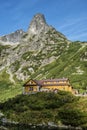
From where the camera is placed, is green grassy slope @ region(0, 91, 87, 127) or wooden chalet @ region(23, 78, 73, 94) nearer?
green grassy slope @ region(0, 91, 87, 127)

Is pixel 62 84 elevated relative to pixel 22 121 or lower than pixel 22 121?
elevated

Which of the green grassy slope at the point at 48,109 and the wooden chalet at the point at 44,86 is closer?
the green grassy slope at the point at 48,109

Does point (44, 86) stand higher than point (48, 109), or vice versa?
point (44, 86)

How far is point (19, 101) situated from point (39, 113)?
21203 millimetres

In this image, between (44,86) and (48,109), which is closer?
(48,109)

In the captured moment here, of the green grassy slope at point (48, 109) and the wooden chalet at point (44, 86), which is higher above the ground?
the wooden chalet at point (44, 86)

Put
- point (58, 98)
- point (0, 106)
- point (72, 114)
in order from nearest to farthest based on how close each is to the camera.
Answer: point (72, 114)
point (58, 98)
point (0, 106)

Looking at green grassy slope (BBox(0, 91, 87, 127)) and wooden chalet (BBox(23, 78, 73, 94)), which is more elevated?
wooden chalet (BBox(23, 78, 73, 94))

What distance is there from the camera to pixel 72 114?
130m

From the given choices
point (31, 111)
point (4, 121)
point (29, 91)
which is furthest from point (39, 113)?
point (29, 91)

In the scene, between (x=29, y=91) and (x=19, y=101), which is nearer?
(x=19, y=101)

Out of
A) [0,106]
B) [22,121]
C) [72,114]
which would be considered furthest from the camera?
[0,106]

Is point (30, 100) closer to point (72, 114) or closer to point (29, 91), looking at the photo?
point (29, 91)

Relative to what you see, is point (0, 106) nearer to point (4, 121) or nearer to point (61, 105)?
point (4, 121)
